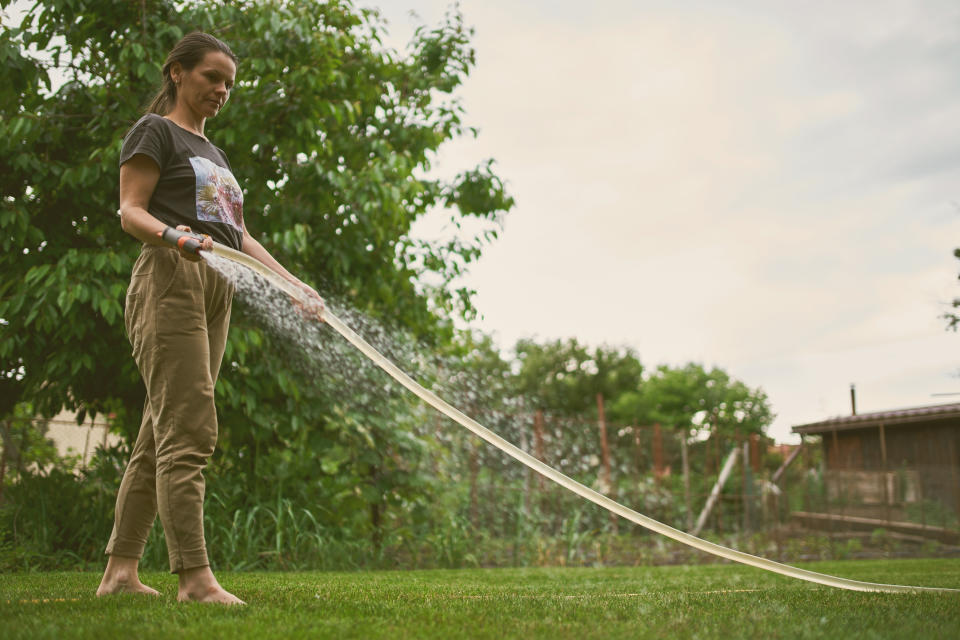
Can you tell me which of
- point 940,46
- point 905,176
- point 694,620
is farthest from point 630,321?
point 694,620

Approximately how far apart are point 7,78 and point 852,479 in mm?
10629

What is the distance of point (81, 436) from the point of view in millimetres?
7254

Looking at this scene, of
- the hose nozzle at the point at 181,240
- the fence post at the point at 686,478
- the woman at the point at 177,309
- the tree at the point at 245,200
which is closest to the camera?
the hose nozzle at the point at 181,240

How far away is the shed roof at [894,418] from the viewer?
1441 centimetres

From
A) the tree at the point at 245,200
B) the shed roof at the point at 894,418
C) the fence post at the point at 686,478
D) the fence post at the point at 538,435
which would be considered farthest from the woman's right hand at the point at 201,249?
the shed roof at the point at 894,418

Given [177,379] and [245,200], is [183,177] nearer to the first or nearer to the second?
[177,379]

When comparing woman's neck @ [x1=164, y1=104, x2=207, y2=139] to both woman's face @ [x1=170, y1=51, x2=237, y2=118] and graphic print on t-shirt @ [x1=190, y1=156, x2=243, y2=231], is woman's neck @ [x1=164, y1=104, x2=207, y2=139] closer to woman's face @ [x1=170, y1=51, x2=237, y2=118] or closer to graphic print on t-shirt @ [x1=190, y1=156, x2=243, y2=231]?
woman's face @ [x1=170, y1=51, x2=237, y2=118]

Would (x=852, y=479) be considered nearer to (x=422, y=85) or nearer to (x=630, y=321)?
(x=422, y=85)

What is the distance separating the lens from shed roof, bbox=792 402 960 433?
47.3 ft

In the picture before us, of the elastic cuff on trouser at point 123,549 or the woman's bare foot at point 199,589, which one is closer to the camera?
the woman's bare foot at point 199,589

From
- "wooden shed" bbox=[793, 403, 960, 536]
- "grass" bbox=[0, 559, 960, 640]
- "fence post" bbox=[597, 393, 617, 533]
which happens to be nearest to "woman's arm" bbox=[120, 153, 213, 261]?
"grass" bbox=[0, 559, 960, 640]

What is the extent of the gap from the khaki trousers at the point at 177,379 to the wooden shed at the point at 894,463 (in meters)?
9.65

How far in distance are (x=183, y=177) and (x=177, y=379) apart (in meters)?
0.60

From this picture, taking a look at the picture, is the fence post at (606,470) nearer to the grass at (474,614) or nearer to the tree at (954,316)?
the tree at (954,316)
